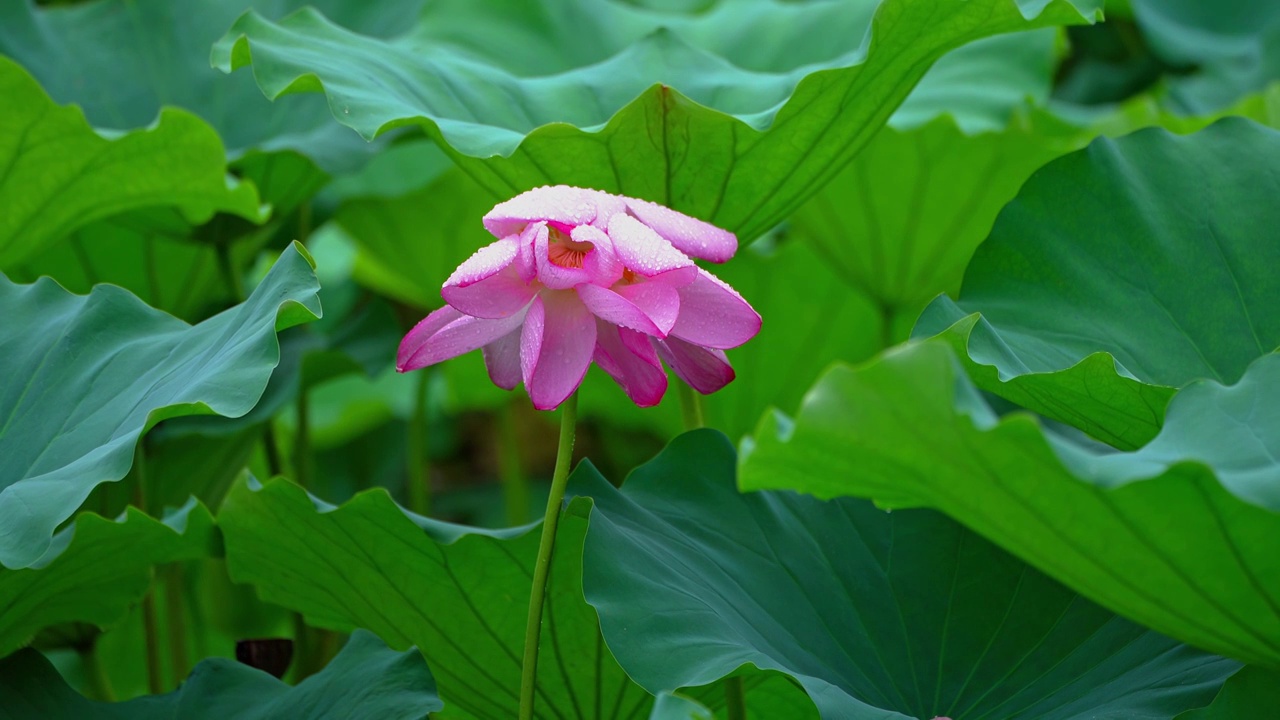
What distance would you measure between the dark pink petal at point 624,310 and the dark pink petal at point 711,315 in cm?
3

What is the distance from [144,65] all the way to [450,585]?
1041 mm

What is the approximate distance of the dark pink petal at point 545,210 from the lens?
685 mm

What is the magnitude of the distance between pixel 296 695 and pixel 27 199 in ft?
1.81

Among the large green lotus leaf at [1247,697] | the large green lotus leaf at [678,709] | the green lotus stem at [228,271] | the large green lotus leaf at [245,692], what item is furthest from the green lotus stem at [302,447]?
the large green lotus leaf at [1247,697]

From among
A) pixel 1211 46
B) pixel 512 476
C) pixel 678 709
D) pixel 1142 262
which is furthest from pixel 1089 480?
pixel 1211 46

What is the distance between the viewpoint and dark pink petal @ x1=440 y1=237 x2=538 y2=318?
658 mm

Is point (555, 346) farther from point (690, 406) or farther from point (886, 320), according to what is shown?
point (886, 320)

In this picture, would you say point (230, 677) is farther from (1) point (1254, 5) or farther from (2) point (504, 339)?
(1) point (1254, 5)

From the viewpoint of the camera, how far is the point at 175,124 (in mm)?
1131

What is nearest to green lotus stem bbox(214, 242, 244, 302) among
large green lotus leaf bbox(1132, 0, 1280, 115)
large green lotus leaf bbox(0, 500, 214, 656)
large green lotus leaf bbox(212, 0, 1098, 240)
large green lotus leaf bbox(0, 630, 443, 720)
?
large green lotus leaf bbox(212, 0, 1098, 240)

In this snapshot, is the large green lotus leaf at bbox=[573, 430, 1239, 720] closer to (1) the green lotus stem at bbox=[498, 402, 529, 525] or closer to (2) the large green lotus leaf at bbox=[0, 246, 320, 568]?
(2) the large green lotus leaf at bbox=[0, 246, 320, 568]

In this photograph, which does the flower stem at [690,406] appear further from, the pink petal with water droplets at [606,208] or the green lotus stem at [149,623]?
the green lotus stem at [149,623]

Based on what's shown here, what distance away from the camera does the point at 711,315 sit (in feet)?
2.30

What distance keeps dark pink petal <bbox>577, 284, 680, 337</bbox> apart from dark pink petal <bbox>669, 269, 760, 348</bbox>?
26mm
